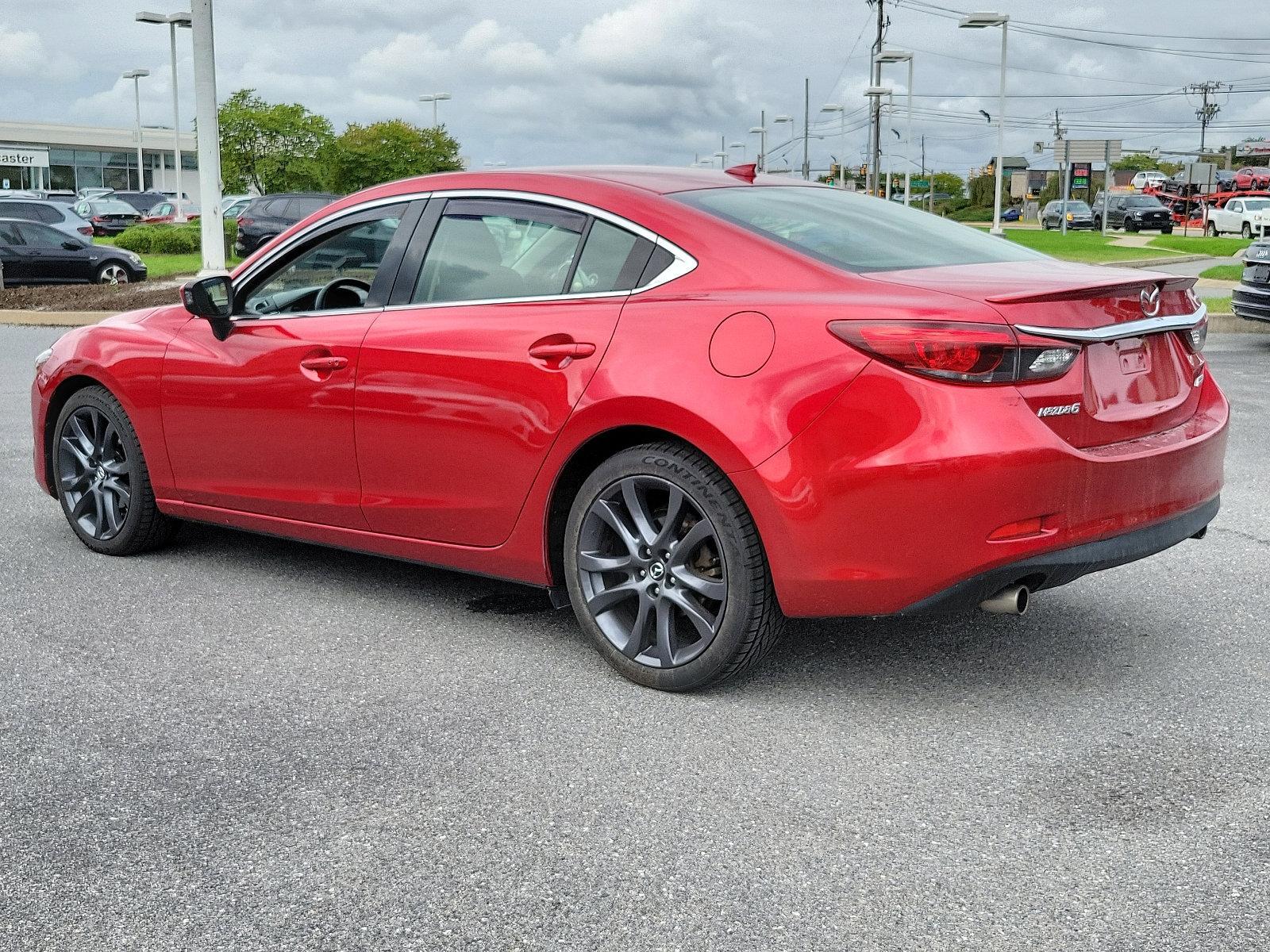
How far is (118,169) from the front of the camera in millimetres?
97188

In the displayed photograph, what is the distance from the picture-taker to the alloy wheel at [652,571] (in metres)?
4.20

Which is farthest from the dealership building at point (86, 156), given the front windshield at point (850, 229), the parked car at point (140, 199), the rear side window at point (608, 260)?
the rear side window at point (608, 260)

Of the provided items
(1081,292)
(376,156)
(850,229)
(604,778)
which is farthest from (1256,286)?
(376,156)

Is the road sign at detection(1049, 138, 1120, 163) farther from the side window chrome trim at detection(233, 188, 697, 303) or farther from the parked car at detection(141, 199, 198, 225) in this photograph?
the side window chrome trim at detection(233, 188, 697, 303)

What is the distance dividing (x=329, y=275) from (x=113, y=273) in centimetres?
2174

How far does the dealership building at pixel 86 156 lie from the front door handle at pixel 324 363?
8555 centimetres

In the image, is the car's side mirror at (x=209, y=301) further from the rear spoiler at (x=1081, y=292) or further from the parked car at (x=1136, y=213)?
the parked car at (x=1136, y=213)

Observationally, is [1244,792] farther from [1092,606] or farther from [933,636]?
[1092,606]

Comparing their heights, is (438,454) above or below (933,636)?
above

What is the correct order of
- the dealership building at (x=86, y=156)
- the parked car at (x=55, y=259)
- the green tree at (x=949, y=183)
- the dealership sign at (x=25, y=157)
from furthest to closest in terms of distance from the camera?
the green tree at (x=949, y=183), the dealership building at (x=86, y=156), the dealership sign at (x=25, y=157), the parked car at (x=55, y=259)

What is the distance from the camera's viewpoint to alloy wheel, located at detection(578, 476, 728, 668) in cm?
420

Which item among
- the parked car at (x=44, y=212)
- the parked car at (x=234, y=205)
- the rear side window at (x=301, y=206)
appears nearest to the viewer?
the rear side window at (x=301, y=206)

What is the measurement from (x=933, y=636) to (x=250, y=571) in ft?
8.98

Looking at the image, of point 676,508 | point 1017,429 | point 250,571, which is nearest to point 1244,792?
point 1017,429
